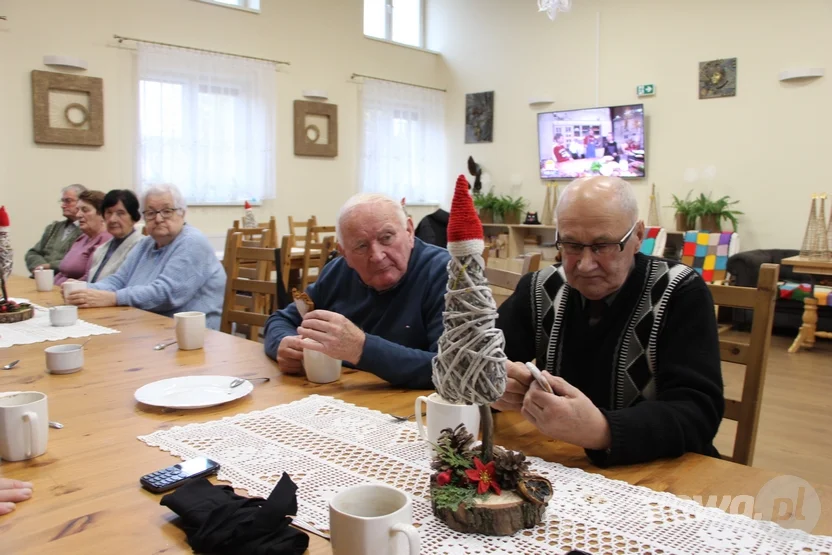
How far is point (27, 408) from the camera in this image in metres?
1.08

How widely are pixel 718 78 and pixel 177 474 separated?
21.2 feet

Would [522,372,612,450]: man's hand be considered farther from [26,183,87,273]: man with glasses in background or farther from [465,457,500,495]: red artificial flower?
[26,183,87,273]: man with glasses in background

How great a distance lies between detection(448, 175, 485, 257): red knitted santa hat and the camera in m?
0.78

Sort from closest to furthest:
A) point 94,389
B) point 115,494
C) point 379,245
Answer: point 115,494 → point 94,389 → point 379,245

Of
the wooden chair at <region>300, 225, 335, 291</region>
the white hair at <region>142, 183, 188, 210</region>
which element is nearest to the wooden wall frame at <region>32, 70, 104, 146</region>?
the wooden chair at <region>300, 225, 335, 291</region>

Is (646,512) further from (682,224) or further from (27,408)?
(682,224)

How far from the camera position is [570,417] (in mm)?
1045

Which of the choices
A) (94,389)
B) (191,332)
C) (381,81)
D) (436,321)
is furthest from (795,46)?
(94,389)

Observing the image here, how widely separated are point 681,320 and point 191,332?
1315 millimetres

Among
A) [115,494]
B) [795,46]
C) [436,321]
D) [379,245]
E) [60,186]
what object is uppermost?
[795,46]

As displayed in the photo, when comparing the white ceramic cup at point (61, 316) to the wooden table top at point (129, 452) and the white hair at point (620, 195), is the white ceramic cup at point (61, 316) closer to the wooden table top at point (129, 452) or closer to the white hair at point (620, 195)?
the wooden table top at point (129, 452)

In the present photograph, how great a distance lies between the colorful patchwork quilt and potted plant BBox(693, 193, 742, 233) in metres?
0.10

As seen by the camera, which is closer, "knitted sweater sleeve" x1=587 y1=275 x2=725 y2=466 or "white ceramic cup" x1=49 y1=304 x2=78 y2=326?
"knitted sweater sleeve" x1=587 y1=275 x2=725 y2=466

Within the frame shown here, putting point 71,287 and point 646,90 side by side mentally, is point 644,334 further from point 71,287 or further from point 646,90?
point 646,90
